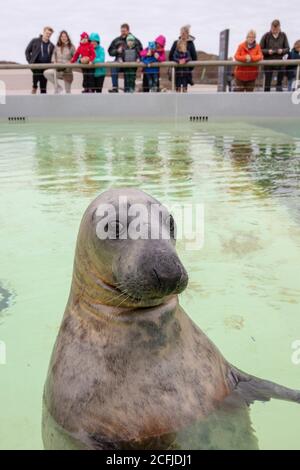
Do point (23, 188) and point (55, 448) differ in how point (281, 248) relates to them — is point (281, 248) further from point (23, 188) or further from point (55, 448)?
point (23, 188)

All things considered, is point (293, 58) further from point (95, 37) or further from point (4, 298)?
point (4, 298)

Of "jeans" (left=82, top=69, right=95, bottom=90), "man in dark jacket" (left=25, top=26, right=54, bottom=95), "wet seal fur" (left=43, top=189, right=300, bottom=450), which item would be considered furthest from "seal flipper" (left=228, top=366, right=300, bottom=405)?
"man in dark jacket" (left=25, top=26, right=54, bottom=95)

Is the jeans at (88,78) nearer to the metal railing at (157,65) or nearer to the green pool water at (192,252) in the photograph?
the metal railing at (157,65)

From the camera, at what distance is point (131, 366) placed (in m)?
2.08

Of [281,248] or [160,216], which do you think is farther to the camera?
[281,248]

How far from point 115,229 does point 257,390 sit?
95 centimetres

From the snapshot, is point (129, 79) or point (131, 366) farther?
point (129, 79)

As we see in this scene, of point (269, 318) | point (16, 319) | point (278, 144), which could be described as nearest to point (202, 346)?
point (269, 318)

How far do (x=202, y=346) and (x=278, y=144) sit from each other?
9.01m

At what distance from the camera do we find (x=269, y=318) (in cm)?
353

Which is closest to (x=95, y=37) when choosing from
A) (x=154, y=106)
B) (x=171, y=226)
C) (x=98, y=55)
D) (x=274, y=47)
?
Result: (x=98, y=55)

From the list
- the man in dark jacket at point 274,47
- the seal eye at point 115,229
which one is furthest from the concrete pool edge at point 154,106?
the seal eye at point 115,229

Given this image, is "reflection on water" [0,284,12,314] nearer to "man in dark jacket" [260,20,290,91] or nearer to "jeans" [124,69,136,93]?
"jeans" [124,69,136,93]

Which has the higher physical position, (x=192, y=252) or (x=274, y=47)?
(x=274, y=47)
